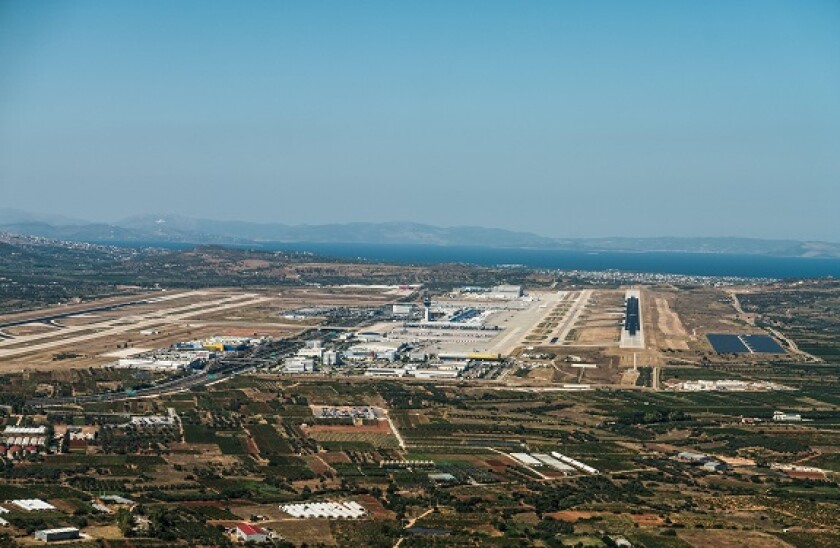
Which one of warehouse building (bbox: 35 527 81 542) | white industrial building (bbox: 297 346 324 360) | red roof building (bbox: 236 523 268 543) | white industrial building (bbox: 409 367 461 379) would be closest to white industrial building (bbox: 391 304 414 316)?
white industrial building (bbox: 297 346 324 360)

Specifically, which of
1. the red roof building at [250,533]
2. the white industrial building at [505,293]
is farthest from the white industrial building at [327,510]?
the white industrial building at [505,293]

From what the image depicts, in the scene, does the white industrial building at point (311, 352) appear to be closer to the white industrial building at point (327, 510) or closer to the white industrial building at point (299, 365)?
the white industrial building at point (299, 365)

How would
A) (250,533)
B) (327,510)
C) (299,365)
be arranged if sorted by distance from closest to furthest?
(250,533)
(327,510)
(299,365)

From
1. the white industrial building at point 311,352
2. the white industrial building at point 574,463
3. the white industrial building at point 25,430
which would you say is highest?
the white industrial building at point 311,352

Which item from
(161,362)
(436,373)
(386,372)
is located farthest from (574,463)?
(161,362)

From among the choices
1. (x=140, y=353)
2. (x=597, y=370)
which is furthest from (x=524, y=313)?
(x=140, y=353)

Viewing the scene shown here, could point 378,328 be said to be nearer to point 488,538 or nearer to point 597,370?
point 597,370

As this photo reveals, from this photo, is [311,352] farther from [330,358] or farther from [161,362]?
[161,362]

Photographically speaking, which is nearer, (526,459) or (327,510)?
(327,510)
